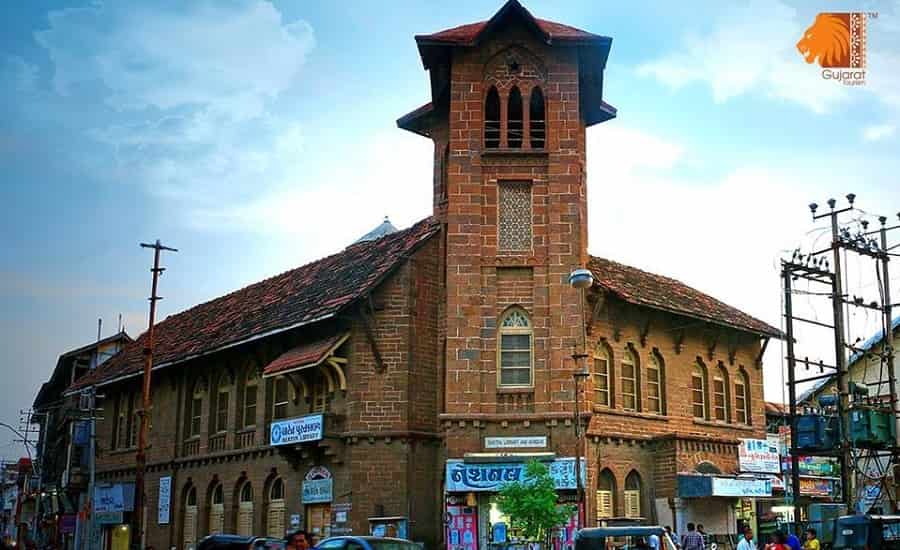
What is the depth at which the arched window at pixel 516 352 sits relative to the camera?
28.8 m

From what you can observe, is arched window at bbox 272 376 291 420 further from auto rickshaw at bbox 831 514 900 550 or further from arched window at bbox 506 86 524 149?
auto rickshaw at bbox 831 514 900 550

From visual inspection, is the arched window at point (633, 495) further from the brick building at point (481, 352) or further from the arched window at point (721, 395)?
the arched window at point (721, 395)

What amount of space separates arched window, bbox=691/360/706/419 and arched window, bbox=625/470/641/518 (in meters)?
4.47

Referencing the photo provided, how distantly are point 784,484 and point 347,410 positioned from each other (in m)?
14.8

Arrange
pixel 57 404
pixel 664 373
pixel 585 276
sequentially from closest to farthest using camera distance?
pixel 585 276 < pixel 664 373 < pixel 57 404

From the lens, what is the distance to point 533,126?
3061 centimetres

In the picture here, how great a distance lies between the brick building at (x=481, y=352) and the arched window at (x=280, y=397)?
77 mm

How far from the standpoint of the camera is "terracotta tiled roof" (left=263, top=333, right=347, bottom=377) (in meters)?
29.4

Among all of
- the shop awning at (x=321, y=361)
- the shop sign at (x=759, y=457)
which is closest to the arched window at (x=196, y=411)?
the shop awning at (x=321, y=361)

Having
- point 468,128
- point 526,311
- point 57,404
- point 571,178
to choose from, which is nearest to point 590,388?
point 526,311

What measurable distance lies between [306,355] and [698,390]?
44.0 feet

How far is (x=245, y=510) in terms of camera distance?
3466 centimetres

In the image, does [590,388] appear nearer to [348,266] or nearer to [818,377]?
[818,377]

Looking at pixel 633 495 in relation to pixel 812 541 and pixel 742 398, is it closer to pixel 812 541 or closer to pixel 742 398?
pixel 742 398
